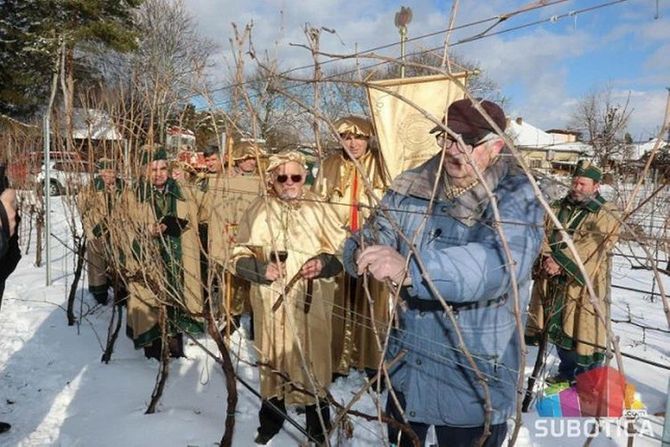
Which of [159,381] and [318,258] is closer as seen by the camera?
[318,258]

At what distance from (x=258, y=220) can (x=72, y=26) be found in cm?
1856

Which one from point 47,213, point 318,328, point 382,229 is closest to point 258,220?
point 318,328

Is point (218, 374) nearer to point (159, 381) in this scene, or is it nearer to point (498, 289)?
point (159, 381)

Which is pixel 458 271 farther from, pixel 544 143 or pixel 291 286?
pixel 544 143

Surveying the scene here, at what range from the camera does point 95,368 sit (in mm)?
3537

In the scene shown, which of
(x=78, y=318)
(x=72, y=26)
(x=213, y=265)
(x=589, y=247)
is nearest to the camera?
(x=213, y=265)

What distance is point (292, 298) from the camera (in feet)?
8.34

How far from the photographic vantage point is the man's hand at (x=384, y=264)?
3.87 ft

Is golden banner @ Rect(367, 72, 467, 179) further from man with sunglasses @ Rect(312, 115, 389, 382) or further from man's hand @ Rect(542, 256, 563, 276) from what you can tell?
man's hand @ Rect(542, 256, 563, 276)

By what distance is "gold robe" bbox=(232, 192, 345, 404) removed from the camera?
2.56m

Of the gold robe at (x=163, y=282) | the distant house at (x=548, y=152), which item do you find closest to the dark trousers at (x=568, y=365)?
the distant house at (x=548, y=152)

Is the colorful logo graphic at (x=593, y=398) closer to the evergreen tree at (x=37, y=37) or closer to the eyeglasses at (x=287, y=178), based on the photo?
the eyeglasses at (x=287, y=178)

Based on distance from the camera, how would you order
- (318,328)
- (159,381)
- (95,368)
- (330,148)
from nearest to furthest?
(318,328) → (159,381) → (95,368) → (330,148)

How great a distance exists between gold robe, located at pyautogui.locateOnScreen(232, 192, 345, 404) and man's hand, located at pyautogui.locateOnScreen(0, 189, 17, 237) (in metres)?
1.14
